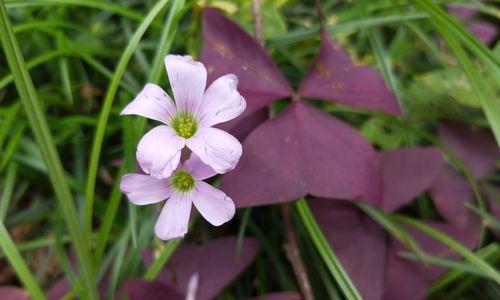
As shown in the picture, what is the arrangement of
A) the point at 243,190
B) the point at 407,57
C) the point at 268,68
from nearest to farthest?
the point at 243,190
the point at 268,68
the point at 407,57

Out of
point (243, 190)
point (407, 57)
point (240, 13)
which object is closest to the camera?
point (243, 190)

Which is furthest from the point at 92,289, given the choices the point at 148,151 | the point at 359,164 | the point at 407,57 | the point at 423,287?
the point at 407,57

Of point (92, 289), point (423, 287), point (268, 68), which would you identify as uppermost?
point (268, 68)

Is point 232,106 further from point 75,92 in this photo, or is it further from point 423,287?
point 75,92

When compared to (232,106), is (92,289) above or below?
below

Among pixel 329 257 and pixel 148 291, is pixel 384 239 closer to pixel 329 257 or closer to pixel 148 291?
pixel 329 257

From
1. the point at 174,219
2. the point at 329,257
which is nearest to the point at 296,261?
the point at 329,257
